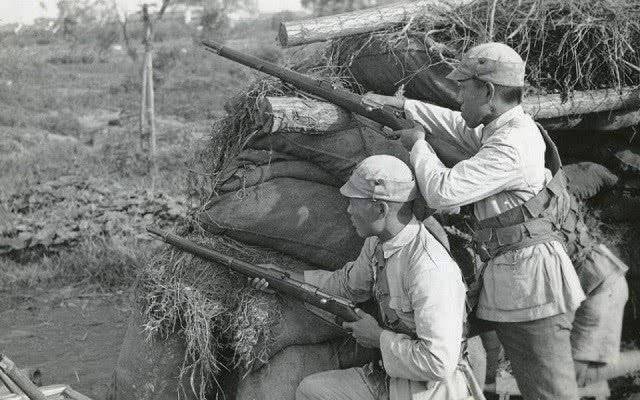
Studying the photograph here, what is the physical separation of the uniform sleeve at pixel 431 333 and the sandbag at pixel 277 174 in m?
1.35

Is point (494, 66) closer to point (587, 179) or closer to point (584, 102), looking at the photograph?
point (584, 102)

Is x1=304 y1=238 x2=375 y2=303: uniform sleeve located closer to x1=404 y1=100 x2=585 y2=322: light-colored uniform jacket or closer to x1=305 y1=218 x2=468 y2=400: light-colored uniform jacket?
x1=305 y1=218 x2=468 y2=400: light-colored uniform jacket

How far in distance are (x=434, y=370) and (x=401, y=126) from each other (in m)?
1.45

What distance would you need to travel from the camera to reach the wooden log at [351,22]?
4.59 meters

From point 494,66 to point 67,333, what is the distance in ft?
16.1

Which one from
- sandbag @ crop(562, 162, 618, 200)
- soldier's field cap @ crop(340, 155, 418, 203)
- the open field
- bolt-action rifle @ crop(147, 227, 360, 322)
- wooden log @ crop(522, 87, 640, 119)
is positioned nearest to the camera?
soldier's field cap @ crop(340, 155, 418, 203)

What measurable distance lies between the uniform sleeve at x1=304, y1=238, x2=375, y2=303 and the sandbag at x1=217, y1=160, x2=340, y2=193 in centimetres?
66

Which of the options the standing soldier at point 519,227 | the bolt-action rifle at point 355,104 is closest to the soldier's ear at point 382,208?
the standing soldier at point 519,227

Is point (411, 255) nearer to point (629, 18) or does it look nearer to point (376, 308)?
point (376, 308)

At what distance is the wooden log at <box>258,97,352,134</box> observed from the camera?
443 centimetres

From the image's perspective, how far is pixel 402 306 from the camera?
354cm

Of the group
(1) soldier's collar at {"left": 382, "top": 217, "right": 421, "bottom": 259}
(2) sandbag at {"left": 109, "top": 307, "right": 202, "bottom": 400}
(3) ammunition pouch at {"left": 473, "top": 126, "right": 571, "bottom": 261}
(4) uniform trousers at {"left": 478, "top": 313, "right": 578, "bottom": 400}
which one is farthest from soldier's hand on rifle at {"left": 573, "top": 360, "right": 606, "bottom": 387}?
(2) sandbag at {"left": 109, "top": 307, "right": 202, "bottom": 400}

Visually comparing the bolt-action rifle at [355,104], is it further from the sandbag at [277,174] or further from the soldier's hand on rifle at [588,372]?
the soldier's hand on rifle at [588,372]

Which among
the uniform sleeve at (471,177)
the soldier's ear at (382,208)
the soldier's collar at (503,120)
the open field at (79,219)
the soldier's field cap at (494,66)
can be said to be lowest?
the open field at (79,219)
